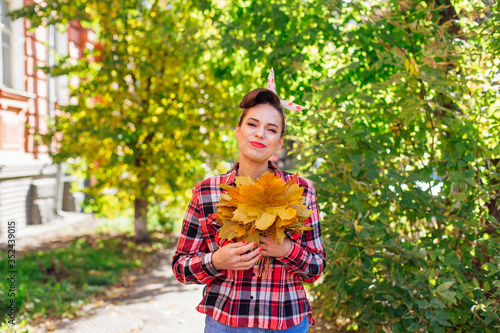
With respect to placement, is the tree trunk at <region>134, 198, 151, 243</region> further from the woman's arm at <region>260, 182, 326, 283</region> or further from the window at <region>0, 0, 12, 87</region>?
the woman's arm at <region>260, 182, 326, 283</region>

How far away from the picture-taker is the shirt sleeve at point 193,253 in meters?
1.69

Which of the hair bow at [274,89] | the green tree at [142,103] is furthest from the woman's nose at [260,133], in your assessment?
the green tree at [142,103]

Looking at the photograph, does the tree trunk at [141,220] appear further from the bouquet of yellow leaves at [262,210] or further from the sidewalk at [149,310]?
the bouquet of yellow leaves at [262,210]

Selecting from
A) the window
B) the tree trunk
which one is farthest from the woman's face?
the window

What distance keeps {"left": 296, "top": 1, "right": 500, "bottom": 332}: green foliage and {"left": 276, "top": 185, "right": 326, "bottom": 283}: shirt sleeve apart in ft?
2.81

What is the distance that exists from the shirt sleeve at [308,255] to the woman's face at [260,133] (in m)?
0.27

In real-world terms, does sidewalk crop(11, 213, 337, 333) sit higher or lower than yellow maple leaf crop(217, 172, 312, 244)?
lower

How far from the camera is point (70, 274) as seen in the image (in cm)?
562

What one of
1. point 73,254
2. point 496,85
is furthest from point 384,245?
point 73,254

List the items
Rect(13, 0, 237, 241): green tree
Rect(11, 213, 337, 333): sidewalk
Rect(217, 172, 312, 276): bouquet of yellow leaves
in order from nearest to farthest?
Rect(217, 172, 312, 276): bouquet of yellow leaves < Rect(11, 213, 337, 333): sidewalk < Rect(13, 0, 237, 241): green tree

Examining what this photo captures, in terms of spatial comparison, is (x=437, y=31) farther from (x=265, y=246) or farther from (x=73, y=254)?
(x=73, y=254)

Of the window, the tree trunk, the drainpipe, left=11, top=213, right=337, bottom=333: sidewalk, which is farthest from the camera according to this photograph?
the drainpipe

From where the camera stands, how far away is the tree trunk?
7.86 meters

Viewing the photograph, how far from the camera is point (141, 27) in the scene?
6859 millimetres
